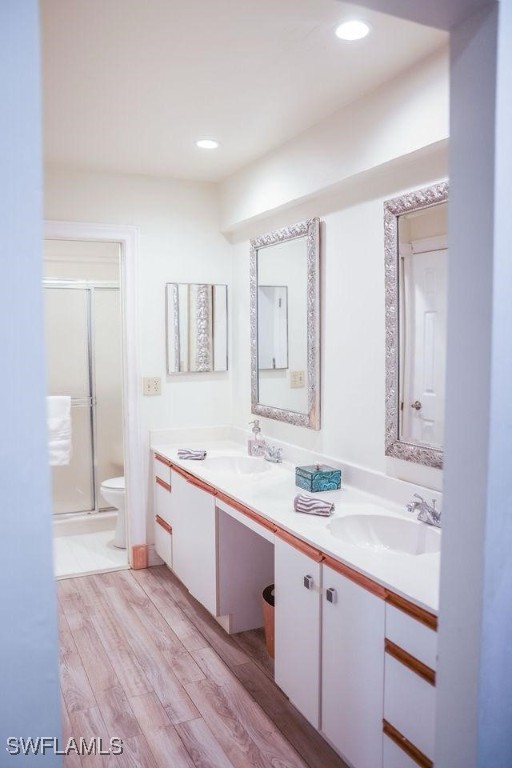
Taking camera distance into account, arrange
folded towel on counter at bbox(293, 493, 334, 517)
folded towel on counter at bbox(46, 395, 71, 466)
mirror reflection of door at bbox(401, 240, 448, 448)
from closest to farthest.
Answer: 1. mirror reflection of door at bbox(401, 240, 448, 448)
2. folded towel on counter at bbox(293, 493, 334, 517)
3. folded towel on counter at bbox(46, 395, 71, 466)

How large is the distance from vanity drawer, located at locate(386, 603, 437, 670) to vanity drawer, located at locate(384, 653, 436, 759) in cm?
5

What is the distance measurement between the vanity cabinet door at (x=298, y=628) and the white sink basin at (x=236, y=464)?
3.67 ft

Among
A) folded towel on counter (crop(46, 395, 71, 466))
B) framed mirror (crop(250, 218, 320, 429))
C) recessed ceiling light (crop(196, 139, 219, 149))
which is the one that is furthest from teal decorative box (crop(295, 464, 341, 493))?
folded towel on counter (crop(46, 395, 71, 466))

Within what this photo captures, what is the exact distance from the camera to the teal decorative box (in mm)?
2590

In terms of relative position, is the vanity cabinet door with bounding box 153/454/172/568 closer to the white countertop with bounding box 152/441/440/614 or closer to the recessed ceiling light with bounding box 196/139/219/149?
the white countertop with bounding box 152/441/440/614

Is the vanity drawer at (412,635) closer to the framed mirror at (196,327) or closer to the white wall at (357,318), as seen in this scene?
the white wall at (357,318)

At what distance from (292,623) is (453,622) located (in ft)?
3.49

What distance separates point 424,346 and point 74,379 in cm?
319

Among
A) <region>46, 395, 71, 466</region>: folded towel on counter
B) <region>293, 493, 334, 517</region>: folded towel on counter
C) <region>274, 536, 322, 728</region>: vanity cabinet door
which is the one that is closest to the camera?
<region>274, 536, 322, 728</region>: vanity cabinet door

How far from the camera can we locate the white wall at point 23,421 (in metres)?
0.74

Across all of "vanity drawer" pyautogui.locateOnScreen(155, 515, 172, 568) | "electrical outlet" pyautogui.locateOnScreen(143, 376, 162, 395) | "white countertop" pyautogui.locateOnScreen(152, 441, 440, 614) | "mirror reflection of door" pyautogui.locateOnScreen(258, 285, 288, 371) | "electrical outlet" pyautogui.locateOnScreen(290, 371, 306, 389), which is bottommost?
"vanity drawer" pyautogui.locateOnScreen(155, 515, 172, 568)

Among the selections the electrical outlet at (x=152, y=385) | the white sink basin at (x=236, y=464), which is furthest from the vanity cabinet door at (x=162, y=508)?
the electrical outlet at (x=152, y=385)

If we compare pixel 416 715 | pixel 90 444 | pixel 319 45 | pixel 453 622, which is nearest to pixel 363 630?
pixel 416 715

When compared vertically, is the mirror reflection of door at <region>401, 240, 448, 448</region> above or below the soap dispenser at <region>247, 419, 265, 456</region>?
above
